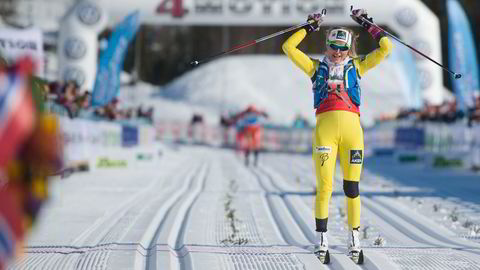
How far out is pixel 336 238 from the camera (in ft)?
24.4

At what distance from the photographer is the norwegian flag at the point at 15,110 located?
2.66m

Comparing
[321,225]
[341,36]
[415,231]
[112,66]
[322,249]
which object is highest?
[112,66]

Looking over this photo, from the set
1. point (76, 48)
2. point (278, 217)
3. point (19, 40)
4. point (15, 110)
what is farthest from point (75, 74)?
point (15, 110)

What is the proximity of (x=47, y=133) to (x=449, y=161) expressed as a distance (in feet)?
53.4

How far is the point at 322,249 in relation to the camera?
597 cm

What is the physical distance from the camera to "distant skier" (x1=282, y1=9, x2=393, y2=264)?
19.7ft

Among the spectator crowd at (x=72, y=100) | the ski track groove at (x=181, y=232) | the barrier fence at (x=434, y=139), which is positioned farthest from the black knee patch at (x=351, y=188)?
the barrier fence at (x=434, y=139)

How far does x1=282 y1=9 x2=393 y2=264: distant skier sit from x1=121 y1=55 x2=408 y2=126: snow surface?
3904 centimetres

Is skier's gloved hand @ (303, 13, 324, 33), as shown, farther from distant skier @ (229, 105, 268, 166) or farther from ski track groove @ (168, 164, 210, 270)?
distant skier @ (229, 105, 268, 166)

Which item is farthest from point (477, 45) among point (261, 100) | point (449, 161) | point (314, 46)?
point (449, 161)

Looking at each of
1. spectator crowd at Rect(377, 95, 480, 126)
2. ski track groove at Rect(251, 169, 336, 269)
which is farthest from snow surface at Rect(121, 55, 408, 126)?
ski track groove at Rect(251, 169, 336, 269)

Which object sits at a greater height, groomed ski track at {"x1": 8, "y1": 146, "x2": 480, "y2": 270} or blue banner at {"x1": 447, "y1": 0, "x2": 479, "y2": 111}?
blue banner at {"x1": 447, "y1": 0, "x2": 479, "y2": 111}

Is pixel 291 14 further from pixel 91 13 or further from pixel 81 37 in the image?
pixel 81 37

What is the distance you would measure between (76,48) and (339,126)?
20.3 metres
